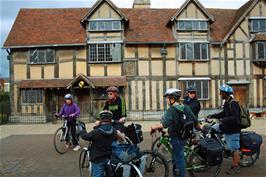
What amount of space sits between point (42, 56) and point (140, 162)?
60.4 ft

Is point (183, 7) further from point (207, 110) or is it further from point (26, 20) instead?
point (26, 20)

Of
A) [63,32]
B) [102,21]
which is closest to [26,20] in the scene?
[63,32]

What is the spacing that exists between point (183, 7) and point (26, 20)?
11.1 metres

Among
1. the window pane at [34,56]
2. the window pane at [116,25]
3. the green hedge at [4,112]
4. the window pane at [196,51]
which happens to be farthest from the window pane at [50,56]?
the window pane at [196,51]

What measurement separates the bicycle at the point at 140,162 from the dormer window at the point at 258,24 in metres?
19.1

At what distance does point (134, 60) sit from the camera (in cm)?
2286

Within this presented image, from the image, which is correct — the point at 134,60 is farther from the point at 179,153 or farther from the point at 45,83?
the point at 179,153

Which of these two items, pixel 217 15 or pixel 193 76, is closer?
pixel 193 76

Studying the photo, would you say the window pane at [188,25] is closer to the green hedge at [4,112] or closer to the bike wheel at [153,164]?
the green hedge at [4,112]

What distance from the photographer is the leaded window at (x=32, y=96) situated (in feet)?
75.4

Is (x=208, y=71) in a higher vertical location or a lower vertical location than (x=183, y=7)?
lower

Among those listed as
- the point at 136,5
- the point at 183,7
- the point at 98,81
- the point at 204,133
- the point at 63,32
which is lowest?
the point at 204,133

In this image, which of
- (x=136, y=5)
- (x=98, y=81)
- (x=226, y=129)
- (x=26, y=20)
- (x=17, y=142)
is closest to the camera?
(x=226, y=129)

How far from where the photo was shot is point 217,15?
2648 centimetres
